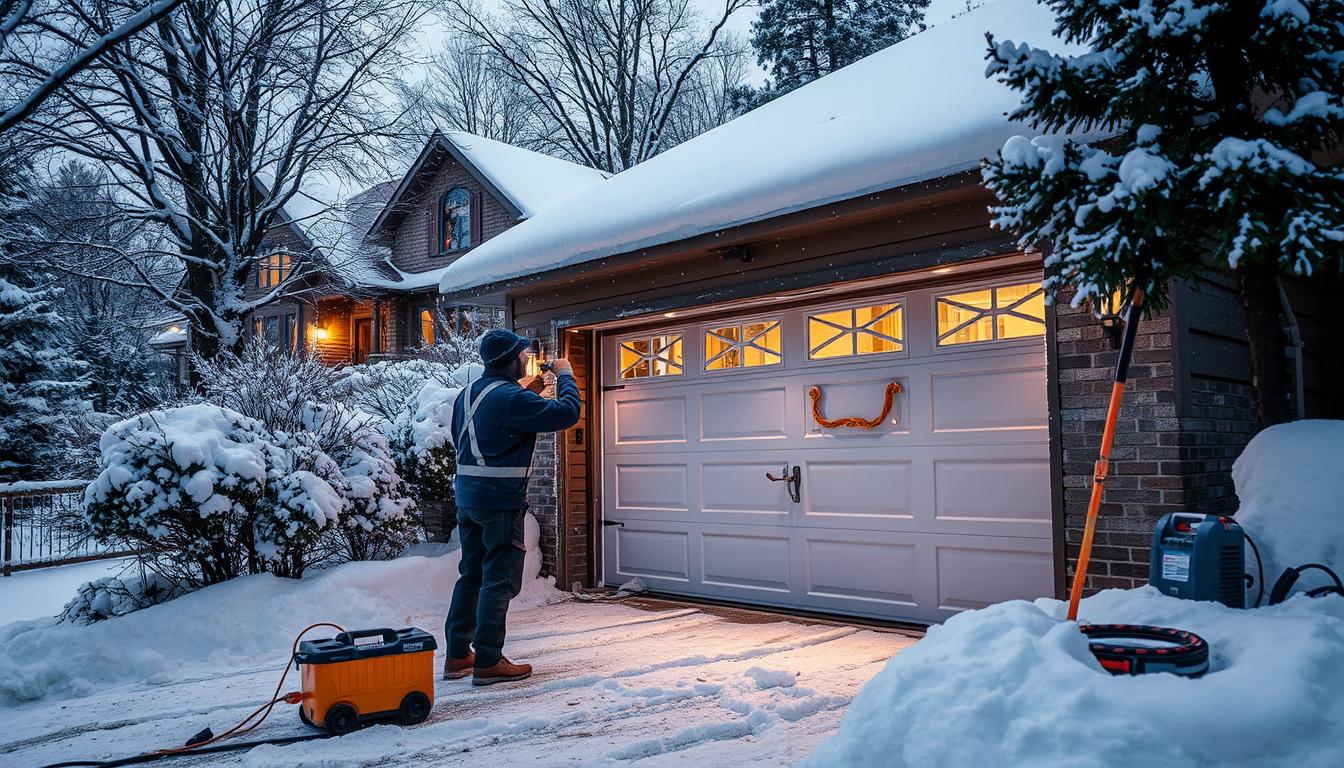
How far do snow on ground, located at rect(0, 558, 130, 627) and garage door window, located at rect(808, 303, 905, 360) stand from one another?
5.30 meters

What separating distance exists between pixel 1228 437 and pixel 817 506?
2494 mm

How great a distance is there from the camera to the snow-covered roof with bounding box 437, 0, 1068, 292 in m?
4.75

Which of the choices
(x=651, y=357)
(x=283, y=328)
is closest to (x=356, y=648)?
(x=651, y=357)

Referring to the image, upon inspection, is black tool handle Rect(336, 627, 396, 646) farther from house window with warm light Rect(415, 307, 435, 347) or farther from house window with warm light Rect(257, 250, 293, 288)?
house window with warm light Rect(257, 250, 293, 288)

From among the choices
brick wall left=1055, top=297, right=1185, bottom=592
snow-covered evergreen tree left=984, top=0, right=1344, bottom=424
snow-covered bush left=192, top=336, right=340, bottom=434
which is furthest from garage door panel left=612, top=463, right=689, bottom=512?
snow-covered evergreen tree left=984, top=0, right=1344, bottom=424

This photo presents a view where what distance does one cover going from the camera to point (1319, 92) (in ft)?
9.43

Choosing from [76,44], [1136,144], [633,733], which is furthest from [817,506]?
[76,44]

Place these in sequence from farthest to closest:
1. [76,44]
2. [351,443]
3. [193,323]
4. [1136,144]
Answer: [193,323], [76,44], [351,443], [1136,144]

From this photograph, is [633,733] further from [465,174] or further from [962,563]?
[465,174]

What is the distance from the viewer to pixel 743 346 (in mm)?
6824

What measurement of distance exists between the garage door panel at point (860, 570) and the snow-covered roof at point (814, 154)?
2246 mm

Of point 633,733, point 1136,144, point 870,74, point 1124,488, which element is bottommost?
point 633,733

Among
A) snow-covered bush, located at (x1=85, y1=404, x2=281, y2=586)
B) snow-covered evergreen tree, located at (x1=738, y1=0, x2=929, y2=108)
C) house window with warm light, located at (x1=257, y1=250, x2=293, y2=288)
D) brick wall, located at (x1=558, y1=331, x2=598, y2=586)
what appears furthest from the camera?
house window with warm light, located at (x1=257, y1=250, x2=293, y2=288)

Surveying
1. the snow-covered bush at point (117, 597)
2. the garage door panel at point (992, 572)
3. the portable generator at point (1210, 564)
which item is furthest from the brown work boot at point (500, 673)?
the portable generator at point (1210, 564)
